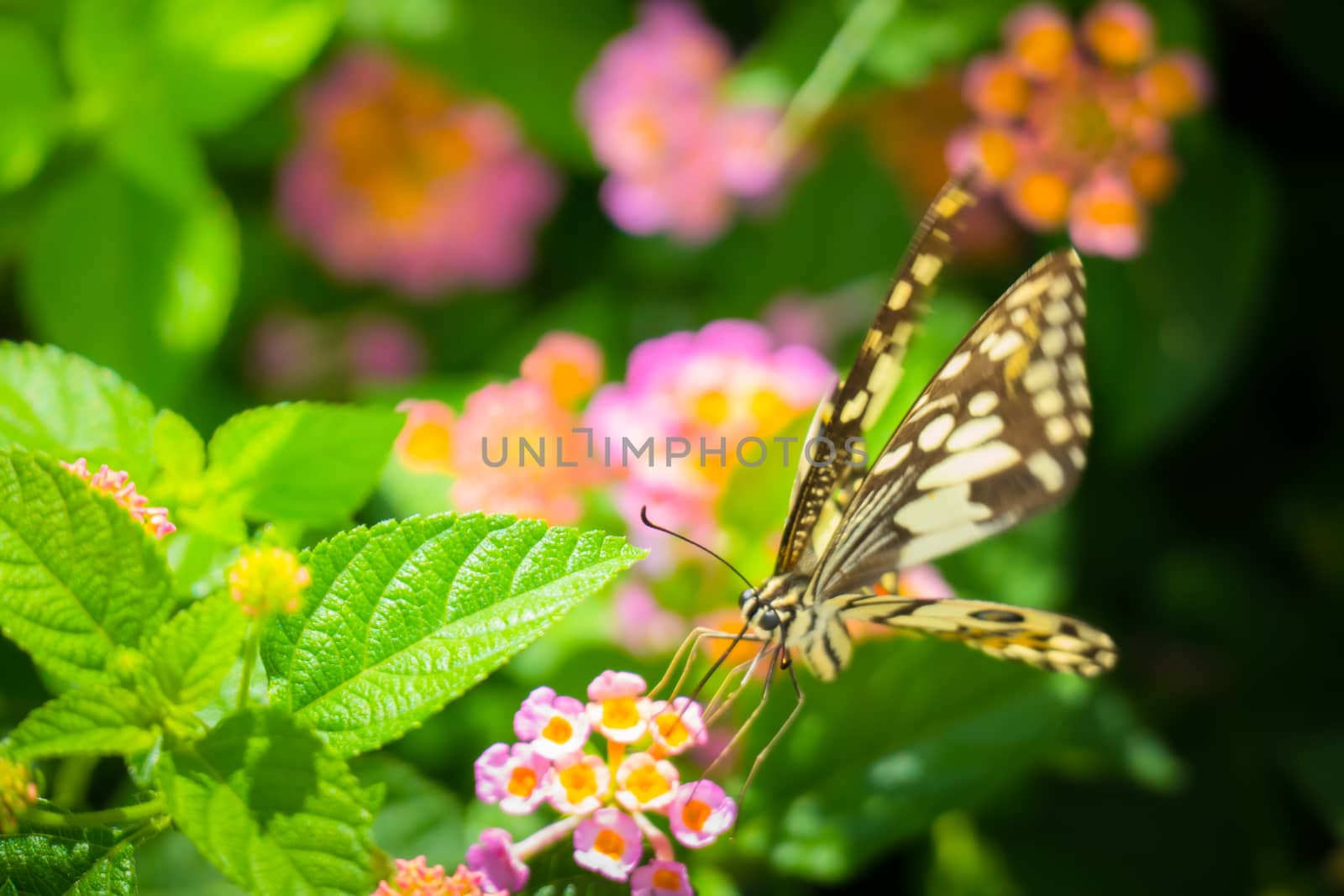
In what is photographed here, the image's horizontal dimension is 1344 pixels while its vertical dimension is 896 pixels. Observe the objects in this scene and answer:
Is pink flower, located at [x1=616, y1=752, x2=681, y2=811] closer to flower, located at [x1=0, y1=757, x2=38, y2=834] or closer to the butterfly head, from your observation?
the butterfly head

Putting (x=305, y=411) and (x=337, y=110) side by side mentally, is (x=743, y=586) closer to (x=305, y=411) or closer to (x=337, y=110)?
(x=305, y=411)

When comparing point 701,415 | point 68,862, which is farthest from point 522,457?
point 68,862

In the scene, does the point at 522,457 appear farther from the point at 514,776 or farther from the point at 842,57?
the point at 842,57

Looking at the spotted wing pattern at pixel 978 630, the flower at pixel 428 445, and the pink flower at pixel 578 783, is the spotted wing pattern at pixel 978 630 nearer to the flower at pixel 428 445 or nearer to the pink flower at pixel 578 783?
the pink flower at pixel 578 783

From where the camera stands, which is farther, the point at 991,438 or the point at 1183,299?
the point at 1183,299

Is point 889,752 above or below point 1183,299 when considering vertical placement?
below

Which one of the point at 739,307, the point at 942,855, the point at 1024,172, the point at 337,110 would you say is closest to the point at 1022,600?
the point at 942,855

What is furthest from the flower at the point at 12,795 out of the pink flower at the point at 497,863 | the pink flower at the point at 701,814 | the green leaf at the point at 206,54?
the green leaf at the point at 206,54

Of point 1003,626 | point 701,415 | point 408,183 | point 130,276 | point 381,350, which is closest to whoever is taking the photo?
point 1003,626
